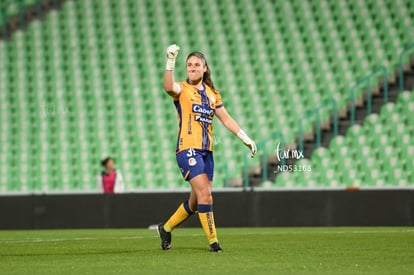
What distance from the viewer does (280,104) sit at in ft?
67.1

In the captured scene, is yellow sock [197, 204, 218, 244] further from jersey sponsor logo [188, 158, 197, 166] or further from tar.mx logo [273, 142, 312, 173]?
tar.mx logo [273, 142, 312, 173]

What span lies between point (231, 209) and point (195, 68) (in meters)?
7.34

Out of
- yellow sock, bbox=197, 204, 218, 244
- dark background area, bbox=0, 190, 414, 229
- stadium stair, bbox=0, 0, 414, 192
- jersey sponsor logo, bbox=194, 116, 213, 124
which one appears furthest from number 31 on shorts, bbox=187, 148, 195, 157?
stadium stair, bbox=0, 0, 414, 192

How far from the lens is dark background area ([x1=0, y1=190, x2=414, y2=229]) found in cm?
1587

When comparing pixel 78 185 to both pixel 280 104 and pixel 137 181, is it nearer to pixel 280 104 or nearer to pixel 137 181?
pixel 137 181

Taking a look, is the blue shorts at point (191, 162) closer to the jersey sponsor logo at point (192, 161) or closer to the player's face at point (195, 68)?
the jersey sponsor logo at point (192, 161)

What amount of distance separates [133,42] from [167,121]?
3.12m

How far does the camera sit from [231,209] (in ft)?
54.0

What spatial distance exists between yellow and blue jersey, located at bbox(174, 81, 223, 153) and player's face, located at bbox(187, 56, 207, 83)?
11 centimetres

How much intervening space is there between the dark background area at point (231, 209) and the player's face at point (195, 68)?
23.0 feet

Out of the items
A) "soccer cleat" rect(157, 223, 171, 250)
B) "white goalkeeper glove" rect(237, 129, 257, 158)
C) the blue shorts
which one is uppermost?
"white goalkeeper glove" rect(237, 129, 257, 158)

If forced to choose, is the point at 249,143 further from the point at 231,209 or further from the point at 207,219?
the point at 231,209

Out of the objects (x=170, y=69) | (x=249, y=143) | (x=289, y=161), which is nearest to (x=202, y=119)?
(x=249, y=143)

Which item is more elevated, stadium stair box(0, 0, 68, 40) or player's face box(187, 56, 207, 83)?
stadium stair box(0, 0, 68, 40)
